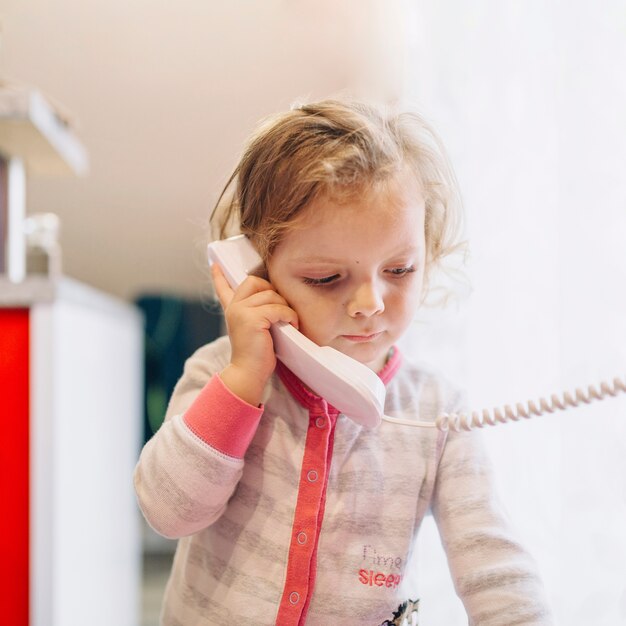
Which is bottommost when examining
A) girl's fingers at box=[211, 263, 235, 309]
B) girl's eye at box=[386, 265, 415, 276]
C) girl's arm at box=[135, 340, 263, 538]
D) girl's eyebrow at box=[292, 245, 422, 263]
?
girl's arm at box=[135, 340, 263, 538]

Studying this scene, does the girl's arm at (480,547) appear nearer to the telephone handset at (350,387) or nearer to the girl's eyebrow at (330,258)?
the telephone handset at (350,387)

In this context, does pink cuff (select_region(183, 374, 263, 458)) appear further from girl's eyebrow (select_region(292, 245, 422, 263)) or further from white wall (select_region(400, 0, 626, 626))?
white wall (select_region(400, 0, 626, 626))

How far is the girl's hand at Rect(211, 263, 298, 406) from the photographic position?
0.64 meters

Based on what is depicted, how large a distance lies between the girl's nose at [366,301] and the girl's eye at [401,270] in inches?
1.1

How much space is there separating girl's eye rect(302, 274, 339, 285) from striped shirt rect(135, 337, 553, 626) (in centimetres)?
12

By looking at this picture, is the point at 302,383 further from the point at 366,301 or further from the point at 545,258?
the point at 545,258

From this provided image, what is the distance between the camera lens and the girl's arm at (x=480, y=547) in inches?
23.3

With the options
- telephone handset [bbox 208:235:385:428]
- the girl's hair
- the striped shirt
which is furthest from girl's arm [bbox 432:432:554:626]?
the girl's hair

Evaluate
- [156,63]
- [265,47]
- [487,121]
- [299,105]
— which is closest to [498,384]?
[487,121]

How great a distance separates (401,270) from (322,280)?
0.23ft

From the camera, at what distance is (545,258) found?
0.83 metres

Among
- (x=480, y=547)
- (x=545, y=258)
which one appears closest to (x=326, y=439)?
(x=480, y=547)

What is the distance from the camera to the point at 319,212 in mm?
597

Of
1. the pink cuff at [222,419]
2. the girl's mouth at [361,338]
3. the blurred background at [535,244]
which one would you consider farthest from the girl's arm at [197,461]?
the blurred background at [535,244]
